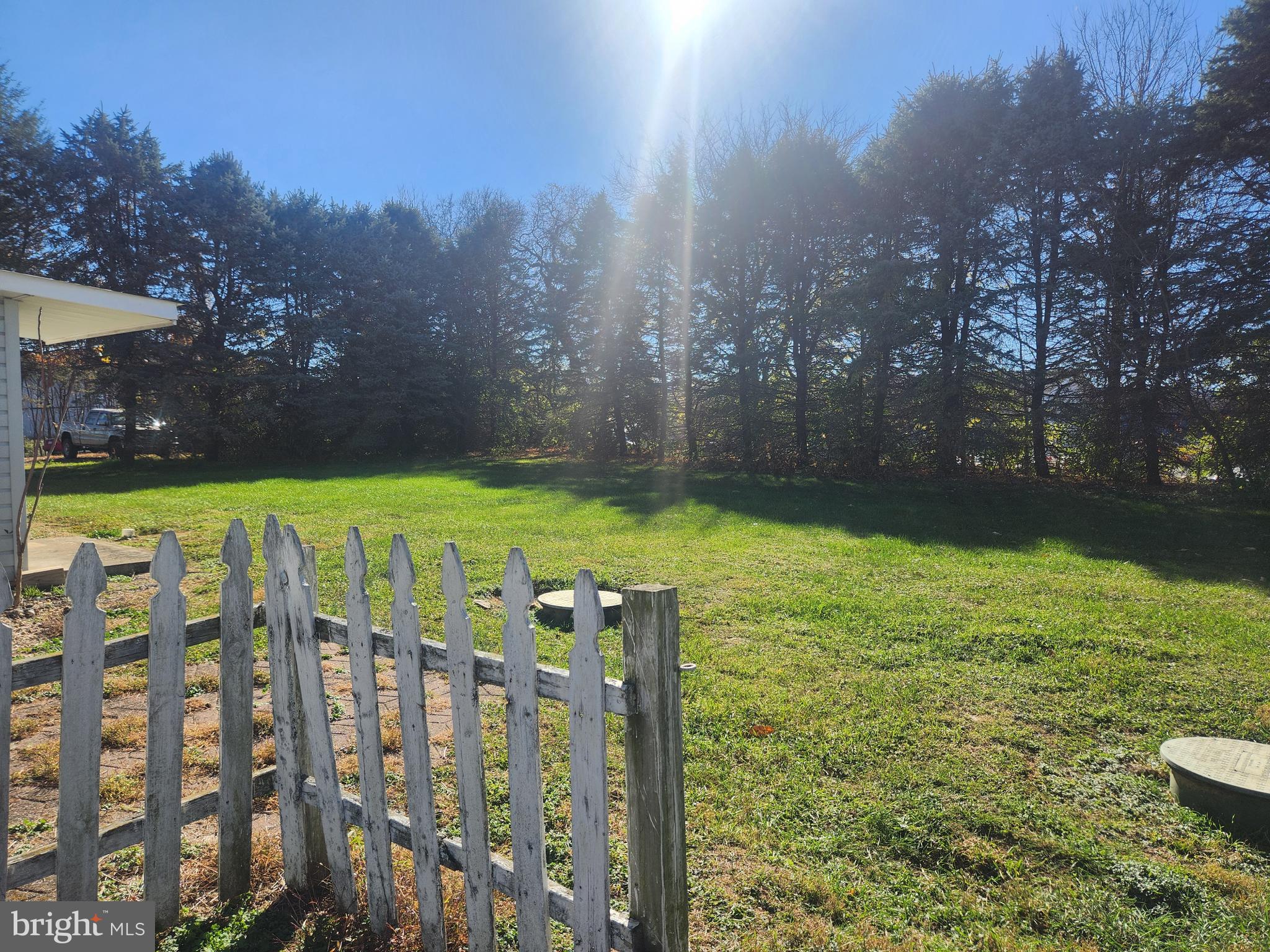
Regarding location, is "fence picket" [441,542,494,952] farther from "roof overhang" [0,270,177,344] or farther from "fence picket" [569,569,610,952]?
"roof overhang" [0,270,177,344]

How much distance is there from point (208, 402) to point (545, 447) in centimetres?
1023

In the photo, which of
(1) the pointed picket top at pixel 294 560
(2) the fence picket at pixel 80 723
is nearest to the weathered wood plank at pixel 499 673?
(1) the pointed picket top at pixel 294 560

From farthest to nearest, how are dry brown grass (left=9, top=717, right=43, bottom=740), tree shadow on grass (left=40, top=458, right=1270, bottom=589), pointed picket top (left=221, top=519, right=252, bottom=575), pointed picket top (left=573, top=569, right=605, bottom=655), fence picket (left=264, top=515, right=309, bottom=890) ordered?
tree shadow on grass (left=40, top=458, right=1270, bottom=589) → dry brown grass (left=9, top=717, right=43, bottom=740) → fence picket (left=264, top=515, right=309, bottom=890) → pointed picket top (left=221, top=519, right=252, bottom=575) → pointed picket top (left=573, top=569, right=605, bottom=655)

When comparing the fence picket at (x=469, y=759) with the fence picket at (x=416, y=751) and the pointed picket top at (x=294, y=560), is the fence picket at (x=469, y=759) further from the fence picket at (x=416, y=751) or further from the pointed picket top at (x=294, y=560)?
the pointed picket top at (x=294, y=560)

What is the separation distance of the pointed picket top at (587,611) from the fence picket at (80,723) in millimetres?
1202

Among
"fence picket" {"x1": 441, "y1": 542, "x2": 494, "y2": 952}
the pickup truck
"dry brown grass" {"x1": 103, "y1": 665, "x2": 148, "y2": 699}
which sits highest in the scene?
the pickup truck

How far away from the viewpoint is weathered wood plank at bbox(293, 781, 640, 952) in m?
1.52

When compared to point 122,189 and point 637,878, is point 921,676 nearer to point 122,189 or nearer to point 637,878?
point 637,878

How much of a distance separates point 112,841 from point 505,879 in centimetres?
116

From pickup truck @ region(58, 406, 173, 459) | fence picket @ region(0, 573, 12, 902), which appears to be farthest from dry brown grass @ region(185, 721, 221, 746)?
pickup truck @ region(58, 406, 173, 459)

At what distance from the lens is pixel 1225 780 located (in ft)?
8.23

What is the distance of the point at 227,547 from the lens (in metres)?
1.94

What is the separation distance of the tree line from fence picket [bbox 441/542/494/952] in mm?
13410

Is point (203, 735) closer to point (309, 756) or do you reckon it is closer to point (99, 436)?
point (309, 756)
